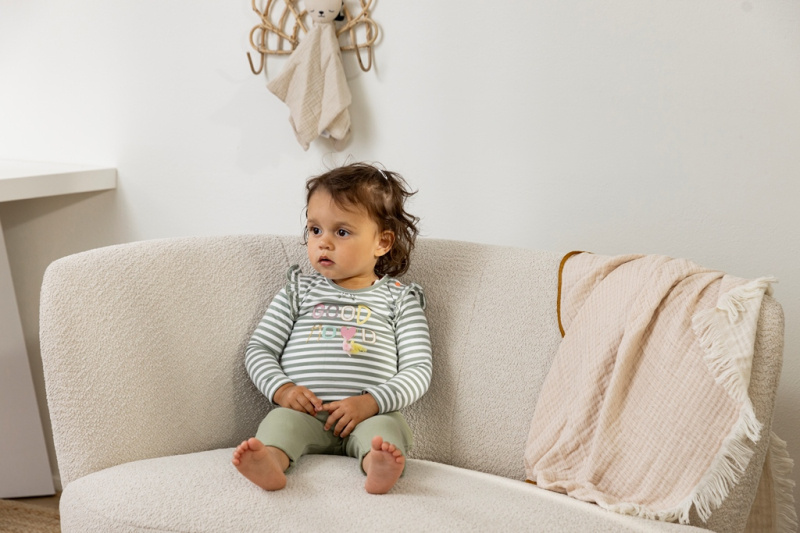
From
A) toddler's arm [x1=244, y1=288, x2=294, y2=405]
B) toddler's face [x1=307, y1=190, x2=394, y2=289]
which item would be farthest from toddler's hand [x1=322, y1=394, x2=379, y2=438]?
toddler's face [x1=307, y1=190, x2=394, y2=289]

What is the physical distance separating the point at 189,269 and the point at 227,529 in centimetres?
57

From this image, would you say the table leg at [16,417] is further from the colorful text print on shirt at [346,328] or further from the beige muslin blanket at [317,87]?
the colorful text print on shirt at [346,328]

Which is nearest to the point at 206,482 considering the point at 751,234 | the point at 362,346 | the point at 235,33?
the point at 362,346

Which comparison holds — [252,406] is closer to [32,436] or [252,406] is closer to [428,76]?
[428,76]

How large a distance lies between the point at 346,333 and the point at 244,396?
0.23 metres

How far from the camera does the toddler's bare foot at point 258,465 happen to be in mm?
1167

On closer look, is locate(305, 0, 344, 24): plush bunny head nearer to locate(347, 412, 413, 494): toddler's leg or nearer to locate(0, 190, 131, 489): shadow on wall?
locate(0, 190, 131, 489): shadow on wall

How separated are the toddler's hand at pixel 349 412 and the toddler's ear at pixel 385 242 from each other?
277 mm

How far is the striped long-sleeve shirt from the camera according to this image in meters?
1.46

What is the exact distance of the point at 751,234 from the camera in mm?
1660

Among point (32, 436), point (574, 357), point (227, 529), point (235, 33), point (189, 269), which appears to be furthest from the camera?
point (32, 436)

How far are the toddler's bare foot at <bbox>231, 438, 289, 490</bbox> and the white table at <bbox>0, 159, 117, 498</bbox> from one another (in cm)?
127

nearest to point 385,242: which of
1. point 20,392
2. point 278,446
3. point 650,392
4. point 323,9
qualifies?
point 278,446

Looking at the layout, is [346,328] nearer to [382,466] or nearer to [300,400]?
[300,400]
